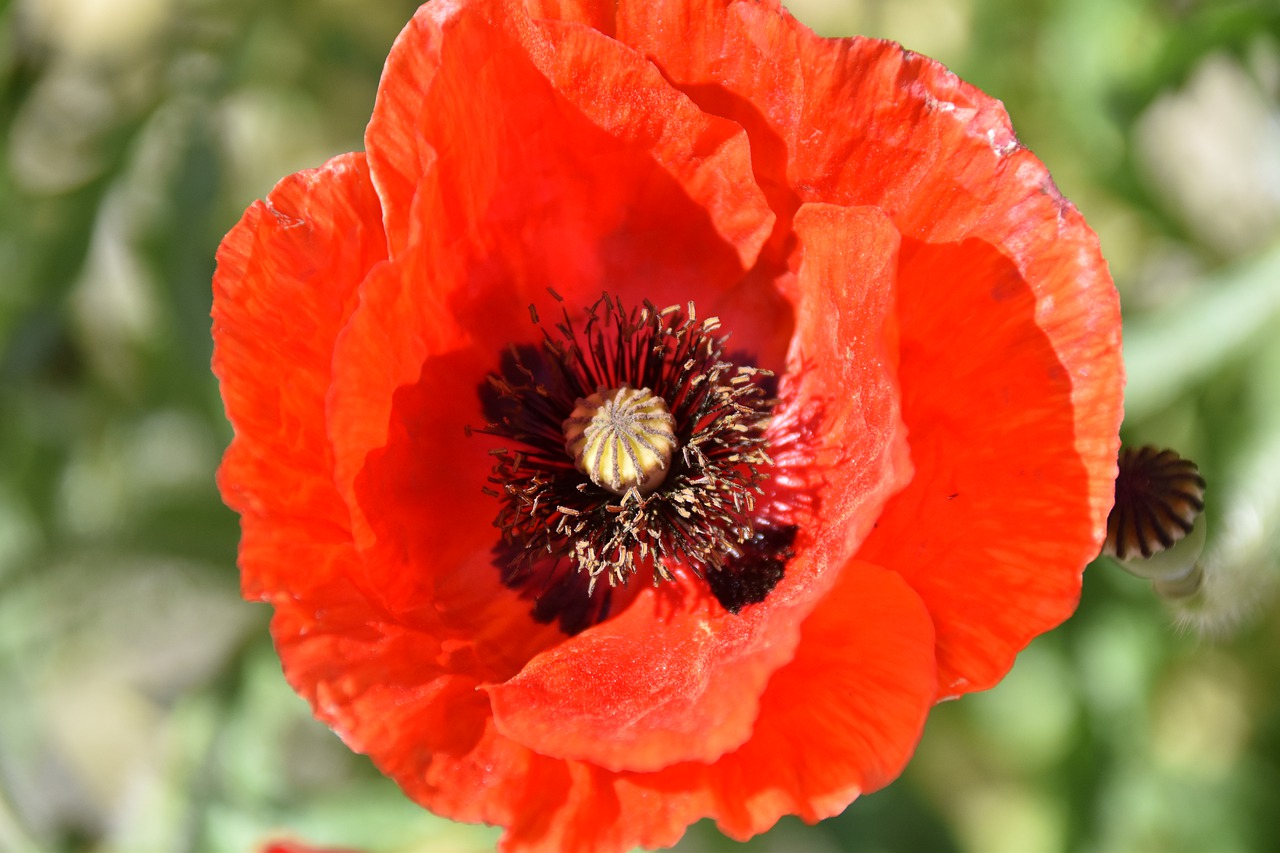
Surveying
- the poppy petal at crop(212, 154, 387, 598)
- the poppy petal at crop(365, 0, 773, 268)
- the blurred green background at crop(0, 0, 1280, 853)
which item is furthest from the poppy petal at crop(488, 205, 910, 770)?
the blurred green background at crop(0, 0, 1280, 853)

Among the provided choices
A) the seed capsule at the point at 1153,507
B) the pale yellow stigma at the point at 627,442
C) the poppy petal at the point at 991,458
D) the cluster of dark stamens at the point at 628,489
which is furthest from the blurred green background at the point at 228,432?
the pale yellow stigma at the point at 627,442

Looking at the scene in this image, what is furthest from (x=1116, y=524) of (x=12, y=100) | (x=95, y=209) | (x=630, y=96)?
(x=12, y=100)

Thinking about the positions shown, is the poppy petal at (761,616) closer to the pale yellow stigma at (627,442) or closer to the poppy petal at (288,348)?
the pale yellow stigma at (627,442)

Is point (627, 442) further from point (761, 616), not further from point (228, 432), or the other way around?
point (228, 432)

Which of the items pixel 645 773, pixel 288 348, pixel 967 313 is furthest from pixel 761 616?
pixel 288 348

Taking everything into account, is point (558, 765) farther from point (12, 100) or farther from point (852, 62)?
point (12, 100)

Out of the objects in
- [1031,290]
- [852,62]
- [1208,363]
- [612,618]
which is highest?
[852,62]
